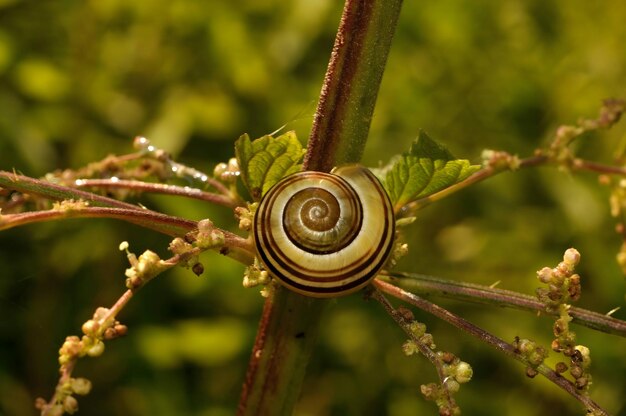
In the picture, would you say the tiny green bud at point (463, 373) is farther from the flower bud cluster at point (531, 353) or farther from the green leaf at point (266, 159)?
the green leaf at point (266, 159)

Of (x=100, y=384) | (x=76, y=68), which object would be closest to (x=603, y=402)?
(x=100, y=384)

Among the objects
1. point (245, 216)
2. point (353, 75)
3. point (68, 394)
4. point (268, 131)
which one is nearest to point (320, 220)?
point (245, 216)

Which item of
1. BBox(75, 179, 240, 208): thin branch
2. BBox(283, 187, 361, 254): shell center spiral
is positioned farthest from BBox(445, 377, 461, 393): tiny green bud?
BBox(75, 179, 240, 208): thin branch

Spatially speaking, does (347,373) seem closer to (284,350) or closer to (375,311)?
(375,311)

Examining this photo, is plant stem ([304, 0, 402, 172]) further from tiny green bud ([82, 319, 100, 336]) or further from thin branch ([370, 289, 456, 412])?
tiny green bud ([82, 319, 100, 336])

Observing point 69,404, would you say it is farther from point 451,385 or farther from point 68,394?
point 451,385

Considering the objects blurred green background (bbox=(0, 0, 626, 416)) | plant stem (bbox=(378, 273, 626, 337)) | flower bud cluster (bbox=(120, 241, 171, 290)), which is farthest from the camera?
blurred green background (bbox=(0, 0, 626, 416))
